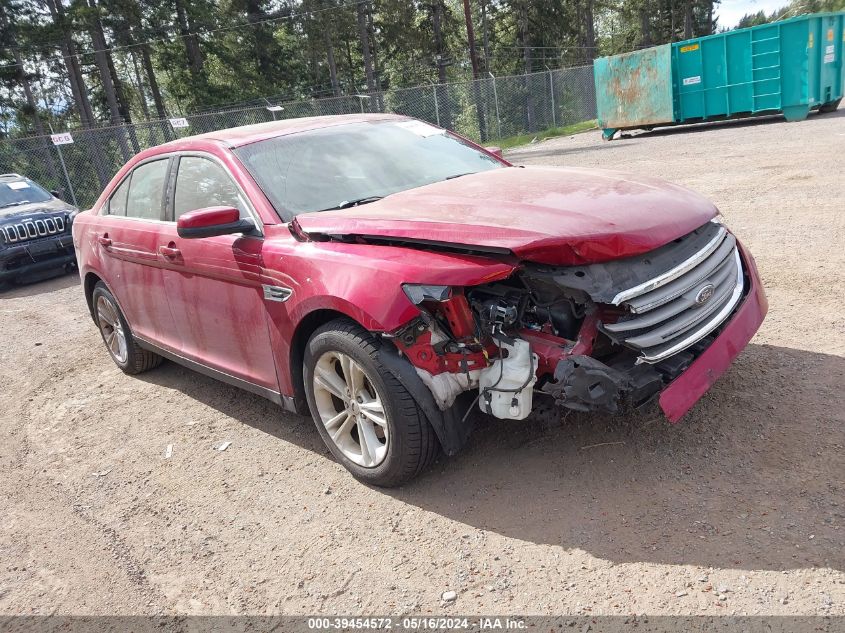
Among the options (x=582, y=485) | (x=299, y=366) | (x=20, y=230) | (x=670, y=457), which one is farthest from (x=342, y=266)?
(x=20, y=230)

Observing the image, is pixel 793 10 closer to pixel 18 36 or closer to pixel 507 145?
pixel 507 145

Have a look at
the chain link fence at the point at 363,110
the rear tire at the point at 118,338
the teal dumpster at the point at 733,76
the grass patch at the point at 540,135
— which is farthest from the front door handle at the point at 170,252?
the grass patch at the point at 540,135

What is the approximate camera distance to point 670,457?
3.04 metres

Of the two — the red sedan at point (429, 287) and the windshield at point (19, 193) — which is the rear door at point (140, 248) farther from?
the windshield at point (19, 193)

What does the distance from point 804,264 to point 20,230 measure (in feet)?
33.9

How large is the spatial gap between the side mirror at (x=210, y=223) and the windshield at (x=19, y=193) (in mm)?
9182

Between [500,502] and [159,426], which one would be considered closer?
[500,502]

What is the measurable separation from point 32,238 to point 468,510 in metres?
9.54

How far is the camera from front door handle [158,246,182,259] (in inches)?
157

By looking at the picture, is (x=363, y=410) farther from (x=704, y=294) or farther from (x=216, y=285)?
(x=704, y=294)

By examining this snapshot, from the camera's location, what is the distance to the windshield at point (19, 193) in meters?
10.7

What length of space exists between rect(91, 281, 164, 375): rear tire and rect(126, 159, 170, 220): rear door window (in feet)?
2.76

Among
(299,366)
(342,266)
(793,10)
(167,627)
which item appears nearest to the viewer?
(167,627)

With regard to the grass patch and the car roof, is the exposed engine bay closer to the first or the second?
the car roof
